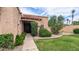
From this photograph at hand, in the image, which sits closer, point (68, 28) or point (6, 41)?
point (6, 41)

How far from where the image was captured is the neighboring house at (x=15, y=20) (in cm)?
391

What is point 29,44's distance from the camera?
13.2 ft

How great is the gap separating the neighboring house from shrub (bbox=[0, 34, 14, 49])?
0.09 metres

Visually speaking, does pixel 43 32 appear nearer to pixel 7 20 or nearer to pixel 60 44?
pixel 60 44

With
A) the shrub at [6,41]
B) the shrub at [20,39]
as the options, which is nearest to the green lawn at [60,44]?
the shrub at [20,39]

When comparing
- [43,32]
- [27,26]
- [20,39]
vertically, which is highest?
[27,26]

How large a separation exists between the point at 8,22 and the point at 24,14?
39 centimetres

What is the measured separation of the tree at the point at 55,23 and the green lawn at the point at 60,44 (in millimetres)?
199

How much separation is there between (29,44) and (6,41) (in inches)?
18.6

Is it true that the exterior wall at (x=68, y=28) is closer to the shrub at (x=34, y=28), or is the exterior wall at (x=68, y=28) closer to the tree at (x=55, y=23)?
the tree at (x=55, y=23)

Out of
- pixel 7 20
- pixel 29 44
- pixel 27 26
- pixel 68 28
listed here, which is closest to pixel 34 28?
pixel 27 26

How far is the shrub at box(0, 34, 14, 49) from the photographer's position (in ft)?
12.7

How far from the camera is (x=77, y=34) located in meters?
3.99
